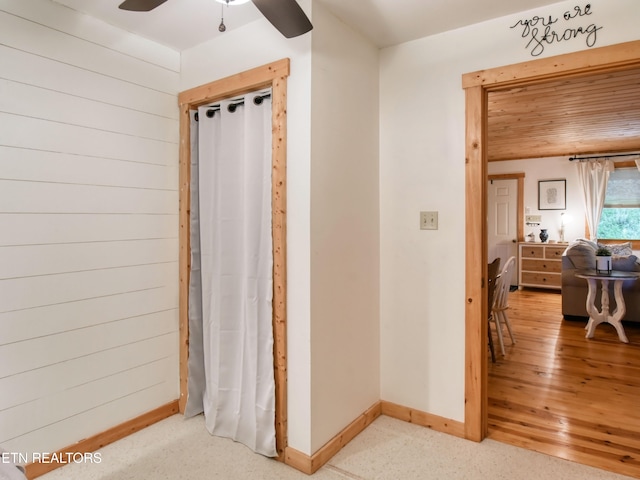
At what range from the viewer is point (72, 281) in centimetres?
223

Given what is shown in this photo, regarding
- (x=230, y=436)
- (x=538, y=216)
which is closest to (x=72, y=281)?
(x=230, y=436)

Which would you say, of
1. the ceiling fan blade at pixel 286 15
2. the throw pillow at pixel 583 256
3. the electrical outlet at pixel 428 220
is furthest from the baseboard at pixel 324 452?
the throw pillow at pixel 583 256

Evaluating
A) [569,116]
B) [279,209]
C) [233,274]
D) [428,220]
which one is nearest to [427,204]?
[428,220]

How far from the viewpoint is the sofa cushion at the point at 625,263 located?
484cm

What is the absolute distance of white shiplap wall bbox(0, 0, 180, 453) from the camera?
2.02 meters

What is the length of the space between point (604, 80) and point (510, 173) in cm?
476

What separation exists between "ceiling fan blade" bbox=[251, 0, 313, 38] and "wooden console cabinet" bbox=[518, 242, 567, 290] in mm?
6809

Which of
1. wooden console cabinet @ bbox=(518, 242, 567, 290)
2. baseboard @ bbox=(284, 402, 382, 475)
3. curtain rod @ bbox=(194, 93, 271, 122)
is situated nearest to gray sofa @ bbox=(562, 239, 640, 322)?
wooden console cabinet @ bbox=(518, 242, 567, 290)

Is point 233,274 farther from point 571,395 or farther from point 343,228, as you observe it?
point 571,395

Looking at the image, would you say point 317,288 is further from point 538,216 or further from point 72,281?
point 538,216

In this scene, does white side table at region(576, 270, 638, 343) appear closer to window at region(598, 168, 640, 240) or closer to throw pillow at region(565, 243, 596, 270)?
throw pillow at region(565, 243, 596, 270)

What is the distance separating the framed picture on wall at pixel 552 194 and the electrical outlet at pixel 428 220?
240 inches

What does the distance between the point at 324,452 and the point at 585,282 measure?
439 centimetres

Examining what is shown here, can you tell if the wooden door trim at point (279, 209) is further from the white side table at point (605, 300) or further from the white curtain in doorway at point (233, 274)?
the white side table at point (605, 300)
